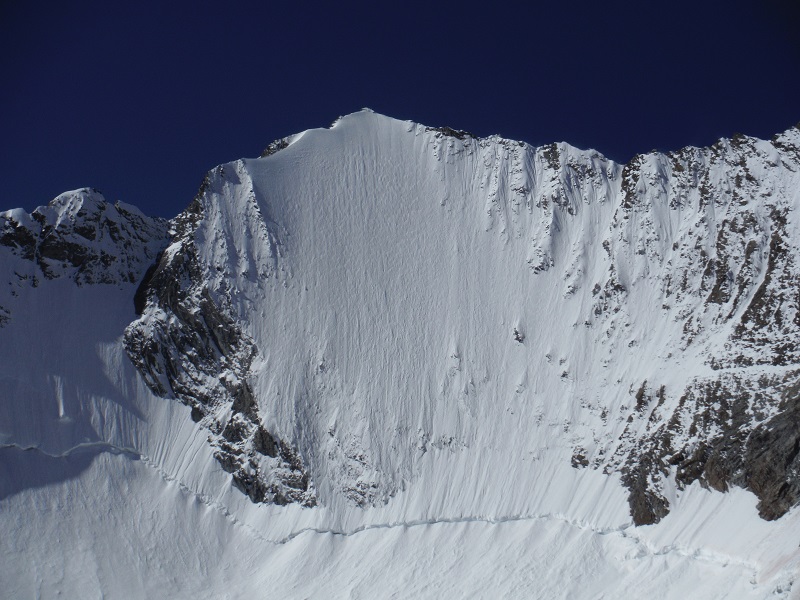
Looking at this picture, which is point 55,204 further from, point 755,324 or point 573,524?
point 755,324

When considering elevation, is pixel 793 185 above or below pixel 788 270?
above

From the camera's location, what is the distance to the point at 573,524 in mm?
60500

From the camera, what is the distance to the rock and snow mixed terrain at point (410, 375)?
58719 mm

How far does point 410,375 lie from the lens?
75.6 m

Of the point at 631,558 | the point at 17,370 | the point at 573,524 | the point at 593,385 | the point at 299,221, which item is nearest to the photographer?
the point at 631,558

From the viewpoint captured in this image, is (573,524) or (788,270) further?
(788,270)

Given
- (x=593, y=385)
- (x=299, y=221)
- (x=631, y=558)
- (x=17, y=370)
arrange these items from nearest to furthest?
(x=631, y=558) < (x=593, y=385) < (x=17, y=370) < (x=299, y=221)

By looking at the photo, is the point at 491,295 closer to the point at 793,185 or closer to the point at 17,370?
the point at 793,185

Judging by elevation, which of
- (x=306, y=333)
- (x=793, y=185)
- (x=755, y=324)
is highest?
(x=793, y=185)

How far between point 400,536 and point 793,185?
4423 cm

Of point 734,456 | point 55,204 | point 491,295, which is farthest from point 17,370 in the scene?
point 734,456

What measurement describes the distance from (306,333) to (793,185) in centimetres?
4483

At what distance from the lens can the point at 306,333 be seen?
78.2 m

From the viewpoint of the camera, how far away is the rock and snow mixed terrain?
5872cm
